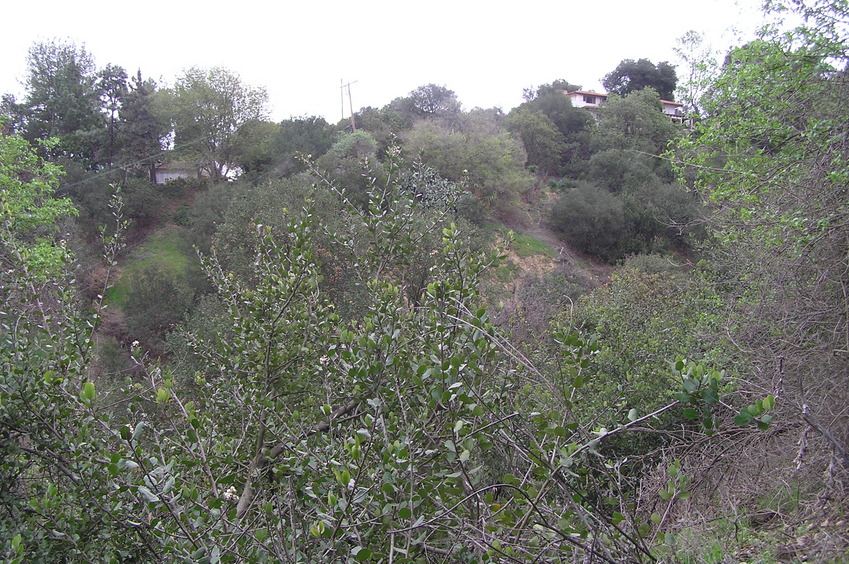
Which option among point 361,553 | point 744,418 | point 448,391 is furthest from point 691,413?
point 361,553

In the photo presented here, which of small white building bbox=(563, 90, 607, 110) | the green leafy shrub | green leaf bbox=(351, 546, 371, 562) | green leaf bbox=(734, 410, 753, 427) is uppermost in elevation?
small white building bbox=(563, 90, 607, 110)

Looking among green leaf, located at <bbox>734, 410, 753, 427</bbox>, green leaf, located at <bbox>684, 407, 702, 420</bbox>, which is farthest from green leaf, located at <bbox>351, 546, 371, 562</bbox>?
green leaf, located at <bbox>734, 410, 753, 427</bbox>

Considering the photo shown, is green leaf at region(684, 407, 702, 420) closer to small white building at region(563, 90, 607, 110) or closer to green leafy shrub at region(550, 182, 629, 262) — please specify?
green leafy shrub at region(550, 182, 629, 262)

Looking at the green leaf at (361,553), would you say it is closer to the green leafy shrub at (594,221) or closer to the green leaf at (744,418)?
the green leaf at (744,418)

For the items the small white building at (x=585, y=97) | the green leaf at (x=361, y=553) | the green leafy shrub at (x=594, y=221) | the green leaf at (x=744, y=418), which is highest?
the small white building at (x=585, y=97)

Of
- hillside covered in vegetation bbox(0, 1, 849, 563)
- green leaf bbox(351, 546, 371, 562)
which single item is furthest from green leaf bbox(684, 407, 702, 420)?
green leaf bbox(351, 546, 371, 562)

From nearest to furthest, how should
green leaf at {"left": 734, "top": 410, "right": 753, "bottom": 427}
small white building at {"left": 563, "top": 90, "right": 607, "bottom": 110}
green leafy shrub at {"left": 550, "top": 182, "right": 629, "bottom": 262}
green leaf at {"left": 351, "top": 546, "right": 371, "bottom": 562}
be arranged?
green leaf at {"left": 734, "top": 410, "right": 753, "bottom": 427} < green leaf at {"left": 351, "top": 546, "right": 371, "bottom": 562} < green leafy shrub at {"left": 550, "top": 182, "right": 629, "bottom": 262} < small white building at {"left": 563, "top": 90, "right": 607, "bottom": 110}

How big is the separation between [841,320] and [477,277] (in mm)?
3796

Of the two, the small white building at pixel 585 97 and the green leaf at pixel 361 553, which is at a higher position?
the small white building at pixel 585 97

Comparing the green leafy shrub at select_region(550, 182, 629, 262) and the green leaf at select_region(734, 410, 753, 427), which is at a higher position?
the green leaf at select_region(734, 410, 753, 427)

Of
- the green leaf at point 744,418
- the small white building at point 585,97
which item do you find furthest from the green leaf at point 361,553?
the small white building at point 585,97

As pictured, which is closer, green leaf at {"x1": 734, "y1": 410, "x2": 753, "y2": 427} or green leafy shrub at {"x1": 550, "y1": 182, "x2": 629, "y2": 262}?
green leaf at {"x1": 734, "y1": 410, "x2": 753, "y2": 427}

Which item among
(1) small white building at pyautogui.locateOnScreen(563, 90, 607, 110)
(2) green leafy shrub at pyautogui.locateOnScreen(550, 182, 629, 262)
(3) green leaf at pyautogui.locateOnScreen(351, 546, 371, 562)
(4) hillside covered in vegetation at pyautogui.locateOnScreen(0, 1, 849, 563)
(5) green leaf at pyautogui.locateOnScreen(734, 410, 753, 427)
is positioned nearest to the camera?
(5) green leaf at pyautogui.locateOnScreen(734, 410, 753, 427)

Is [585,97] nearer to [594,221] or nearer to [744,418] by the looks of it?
[594,221]
